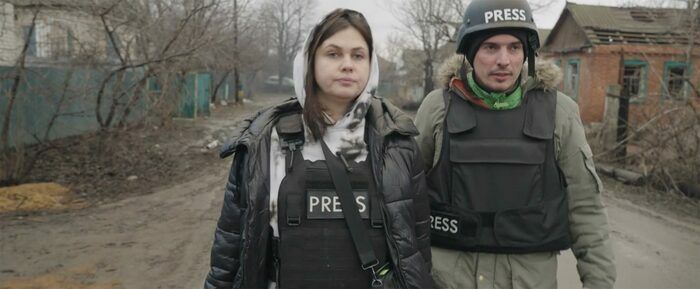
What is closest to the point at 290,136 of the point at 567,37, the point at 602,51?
the point at 602,51

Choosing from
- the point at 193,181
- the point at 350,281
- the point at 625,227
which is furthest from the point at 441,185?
the point at 193,181

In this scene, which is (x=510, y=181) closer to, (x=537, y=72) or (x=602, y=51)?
(x=537, y=72)

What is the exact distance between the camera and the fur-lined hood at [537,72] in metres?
2.31

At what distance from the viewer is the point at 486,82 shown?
2262 mm

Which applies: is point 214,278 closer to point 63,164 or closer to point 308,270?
point 308,270

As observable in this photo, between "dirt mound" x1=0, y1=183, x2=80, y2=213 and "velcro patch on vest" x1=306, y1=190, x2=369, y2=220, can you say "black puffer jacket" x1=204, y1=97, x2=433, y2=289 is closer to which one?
"velcro patch on vest" x1=306, y1=190, x2=369, y2=220

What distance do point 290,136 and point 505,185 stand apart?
87cm

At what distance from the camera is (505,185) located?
2.22 m

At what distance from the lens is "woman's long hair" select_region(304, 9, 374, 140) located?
2.04 metres

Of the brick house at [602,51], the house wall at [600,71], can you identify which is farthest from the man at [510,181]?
the house wall at [600,71]

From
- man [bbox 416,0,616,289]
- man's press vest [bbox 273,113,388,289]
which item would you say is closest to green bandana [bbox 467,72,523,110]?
man [bbox 416,0,616,289]

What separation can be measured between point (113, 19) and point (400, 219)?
30.7ft

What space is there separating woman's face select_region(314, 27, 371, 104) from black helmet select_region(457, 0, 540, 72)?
52 centimetres

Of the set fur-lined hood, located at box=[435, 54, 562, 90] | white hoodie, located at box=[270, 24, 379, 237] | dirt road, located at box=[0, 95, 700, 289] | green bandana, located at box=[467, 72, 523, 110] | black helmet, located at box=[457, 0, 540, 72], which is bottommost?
dirt road, located at box=[0, 95, 700, 289]
